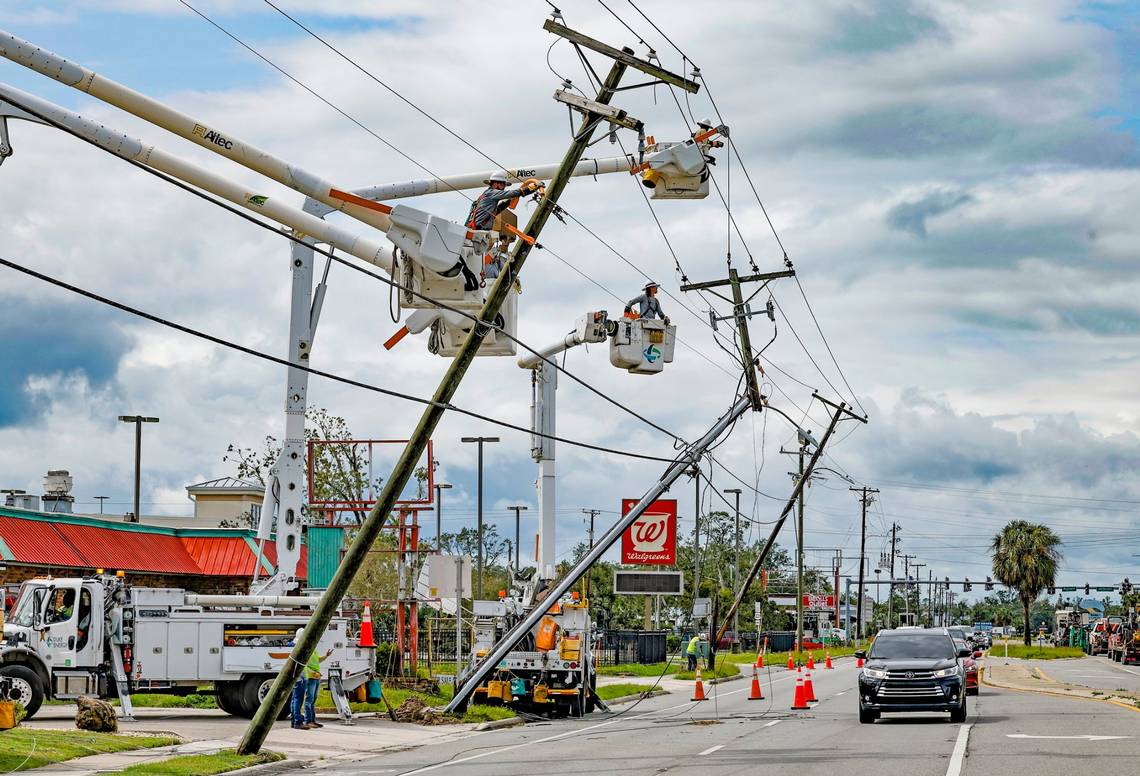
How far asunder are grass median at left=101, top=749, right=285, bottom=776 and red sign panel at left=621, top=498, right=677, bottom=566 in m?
20.8

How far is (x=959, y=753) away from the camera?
1941cm

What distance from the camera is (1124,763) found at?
17703mm

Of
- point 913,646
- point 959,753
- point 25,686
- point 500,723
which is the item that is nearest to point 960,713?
point 913,646

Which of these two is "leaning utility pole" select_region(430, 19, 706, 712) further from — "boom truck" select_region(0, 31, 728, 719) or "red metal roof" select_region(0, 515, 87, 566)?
"red metal roof" select_region(0, 515, 87, 566)

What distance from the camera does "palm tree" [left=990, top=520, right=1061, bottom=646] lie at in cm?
10338

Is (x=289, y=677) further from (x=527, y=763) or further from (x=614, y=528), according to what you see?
(x=614, y=528)

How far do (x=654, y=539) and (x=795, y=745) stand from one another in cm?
1950

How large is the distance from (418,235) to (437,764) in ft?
23.5

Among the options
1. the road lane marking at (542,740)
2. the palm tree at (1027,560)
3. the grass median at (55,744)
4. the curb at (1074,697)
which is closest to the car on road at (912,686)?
the road lane marking at (542,740)

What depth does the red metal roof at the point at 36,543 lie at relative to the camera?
122 ft

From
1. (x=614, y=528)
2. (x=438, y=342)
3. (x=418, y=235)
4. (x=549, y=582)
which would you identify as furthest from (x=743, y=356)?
(x=418, y=235)

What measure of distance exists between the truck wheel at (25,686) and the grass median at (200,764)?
7179mm

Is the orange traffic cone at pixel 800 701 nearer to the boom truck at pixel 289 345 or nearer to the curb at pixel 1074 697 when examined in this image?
the boom truck at pixel 289 345

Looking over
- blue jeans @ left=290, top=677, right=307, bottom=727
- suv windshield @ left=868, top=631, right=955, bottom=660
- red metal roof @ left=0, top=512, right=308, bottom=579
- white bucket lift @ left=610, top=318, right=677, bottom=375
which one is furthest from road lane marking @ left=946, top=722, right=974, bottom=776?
red metal roof @ left=0, top=512, right=308, bottom=579
